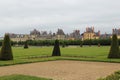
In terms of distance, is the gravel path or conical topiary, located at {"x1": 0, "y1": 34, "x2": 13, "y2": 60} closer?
the gravel path

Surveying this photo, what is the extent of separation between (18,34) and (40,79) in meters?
162

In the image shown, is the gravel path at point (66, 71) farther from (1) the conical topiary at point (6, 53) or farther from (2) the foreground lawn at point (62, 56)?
(1) the conical topiary at point (6, 53)

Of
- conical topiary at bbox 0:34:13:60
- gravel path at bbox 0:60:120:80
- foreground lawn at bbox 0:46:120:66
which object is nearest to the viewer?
gravel path at bbox 0:60:120:80

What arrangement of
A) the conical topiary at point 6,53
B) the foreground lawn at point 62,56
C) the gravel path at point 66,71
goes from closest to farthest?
the gravel path at point 66,71 < the foreground lawn at point 62,56 < the conical topiary at point 6,53

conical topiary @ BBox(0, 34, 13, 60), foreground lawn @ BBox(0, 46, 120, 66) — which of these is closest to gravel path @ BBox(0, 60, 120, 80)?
foreground lawn @ BBox(0, 46, 120, 66)

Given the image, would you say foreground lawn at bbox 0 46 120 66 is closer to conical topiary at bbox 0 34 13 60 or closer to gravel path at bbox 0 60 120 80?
conical topiary at bbox 0 34 13 60

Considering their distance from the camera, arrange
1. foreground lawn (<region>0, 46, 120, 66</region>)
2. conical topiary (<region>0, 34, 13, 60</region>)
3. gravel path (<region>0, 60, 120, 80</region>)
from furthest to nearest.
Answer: conical topiary (<region>0, 34, 13, 60</region>)
foreground lawn (<region>0, 46, 120, 66</region>)
gravel path (<region>0, 60, 120, 80</region>)

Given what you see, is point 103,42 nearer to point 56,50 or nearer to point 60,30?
point 56,50

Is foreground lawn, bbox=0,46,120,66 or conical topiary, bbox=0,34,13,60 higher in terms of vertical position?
conical topiary, bbox=0,34,13,60

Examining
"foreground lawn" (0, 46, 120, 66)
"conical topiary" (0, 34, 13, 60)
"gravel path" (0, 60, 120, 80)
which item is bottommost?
"gravel path" (0, 60, 120, 80)

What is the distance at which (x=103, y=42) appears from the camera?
68375 millimetres

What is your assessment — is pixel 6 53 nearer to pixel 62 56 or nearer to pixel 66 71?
pixel 62 56

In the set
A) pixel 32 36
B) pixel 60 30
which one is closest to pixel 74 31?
pixel 60 30

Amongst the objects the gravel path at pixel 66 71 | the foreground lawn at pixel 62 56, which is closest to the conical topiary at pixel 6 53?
the foreground lawn at pixel 62 56
